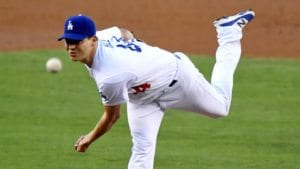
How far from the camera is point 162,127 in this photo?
1352cm

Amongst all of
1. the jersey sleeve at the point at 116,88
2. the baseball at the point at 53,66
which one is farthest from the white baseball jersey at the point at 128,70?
the baseball at the point at 53,66

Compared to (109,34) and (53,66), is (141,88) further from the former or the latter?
(53,66)

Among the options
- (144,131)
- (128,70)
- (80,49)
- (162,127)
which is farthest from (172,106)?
(162,127)

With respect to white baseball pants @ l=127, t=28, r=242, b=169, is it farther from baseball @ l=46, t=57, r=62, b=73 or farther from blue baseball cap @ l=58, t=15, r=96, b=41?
baseball @ l=46, t=57, r=62, b=73

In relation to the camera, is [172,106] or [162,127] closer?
[172,106]

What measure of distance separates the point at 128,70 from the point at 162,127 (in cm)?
514

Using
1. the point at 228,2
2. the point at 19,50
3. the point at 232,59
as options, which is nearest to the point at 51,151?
the point at 232,59

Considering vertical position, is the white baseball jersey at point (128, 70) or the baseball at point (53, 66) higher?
the white baseball jersey at point (128, 70)

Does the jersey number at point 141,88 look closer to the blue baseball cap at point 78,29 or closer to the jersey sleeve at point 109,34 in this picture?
the jersey sleeve at point 109,34

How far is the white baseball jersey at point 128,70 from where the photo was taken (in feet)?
27.3

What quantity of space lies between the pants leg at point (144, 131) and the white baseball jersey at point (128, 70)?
9 centimetres

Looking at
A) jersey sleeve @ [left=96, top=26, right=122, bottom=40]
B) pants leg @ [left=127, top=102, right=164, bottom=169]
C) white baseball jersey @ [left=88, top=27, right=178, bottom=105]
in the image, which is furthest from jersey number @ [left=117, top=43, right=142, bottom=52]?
pants leg @ [left=127, top=102, right=164, bottom=169]

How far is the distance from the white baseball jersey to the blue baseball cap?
8.4 inches

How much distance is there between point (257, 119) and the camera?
1401cm
